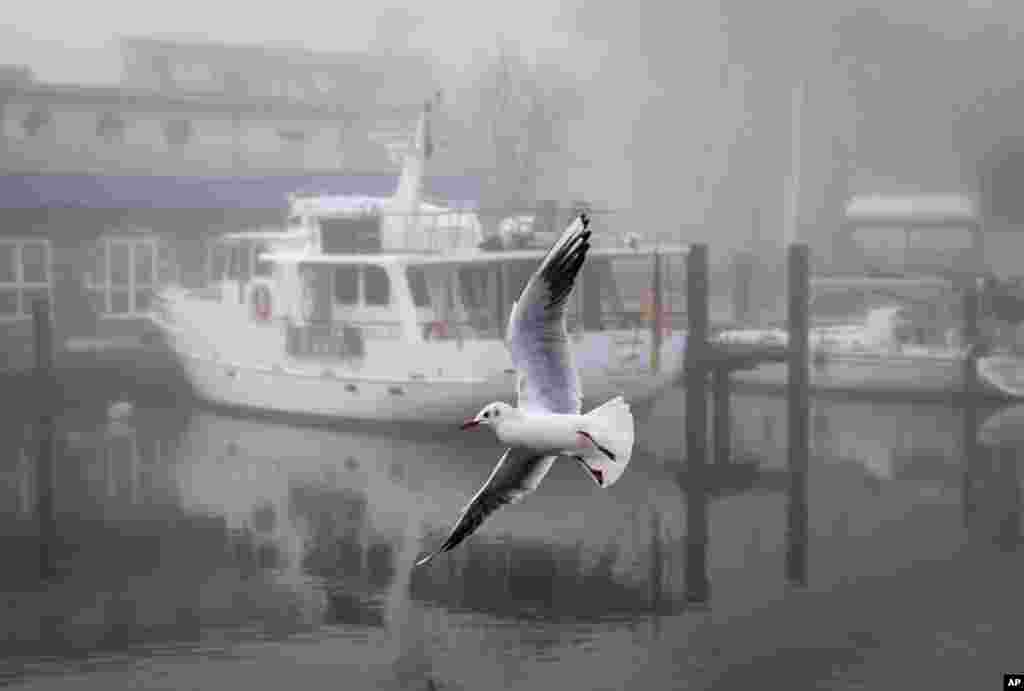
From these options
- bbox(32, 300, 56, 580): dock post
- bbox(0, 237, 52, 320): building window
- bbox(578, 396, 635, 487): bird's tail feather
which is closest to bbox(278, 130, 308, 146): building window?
bbox(0, 237, 52, 320): building window

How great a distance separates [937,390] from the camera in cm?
3469

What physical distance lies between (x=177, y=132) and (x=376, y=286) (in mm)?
16200

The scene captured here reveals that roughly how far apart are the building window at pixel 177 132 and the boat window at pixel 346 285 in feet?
49.9

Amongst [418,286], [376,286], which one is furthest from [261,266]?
[418,286]

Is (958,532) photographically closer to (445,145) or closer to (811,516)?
(811,516)

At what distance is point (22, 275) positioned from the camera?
3819 cm

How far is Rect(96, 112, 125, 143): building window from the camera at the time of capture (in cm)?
4312

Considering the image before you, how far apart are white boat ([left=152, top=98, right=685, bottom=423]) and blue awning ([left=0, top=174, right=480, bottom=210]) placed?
21.3ft

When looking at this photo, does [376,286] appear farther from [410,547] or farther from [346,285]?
[410,547]

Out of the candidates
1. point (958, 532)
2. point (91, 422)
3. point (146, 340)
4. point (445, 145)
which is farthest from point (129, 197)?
point (958, 532)

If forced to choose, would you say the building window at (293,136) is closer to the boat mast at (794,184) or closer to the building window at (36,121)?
the building window at (36,121)

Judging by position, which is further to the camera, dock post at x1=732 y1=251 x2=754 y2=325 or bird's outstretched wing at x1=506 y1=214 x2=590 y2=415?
dock post at x1=732 y1=251 x2=754 y2=325

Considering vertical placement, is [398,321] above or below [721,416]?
above

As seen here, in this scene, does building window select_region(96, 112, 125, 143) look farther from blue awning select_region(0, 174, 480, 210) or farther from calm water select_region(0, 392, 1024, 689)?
calm water select_region(0, 392, 1024, 689)
